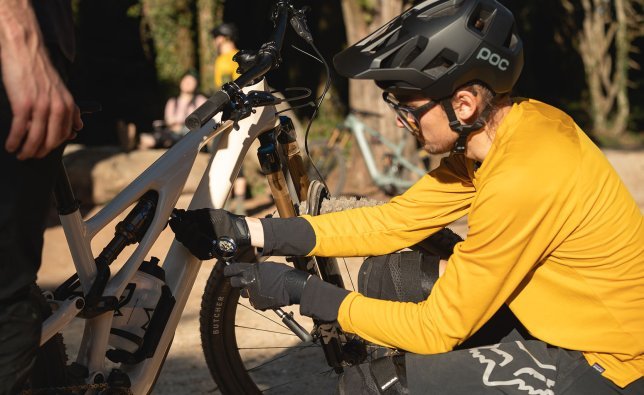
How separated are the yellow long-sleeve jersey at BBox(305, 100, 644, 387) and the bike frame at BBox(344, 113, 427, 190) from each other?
273 inches

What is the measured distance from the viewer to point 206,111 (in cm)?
259

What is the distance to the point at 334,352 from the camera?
10.7 feet

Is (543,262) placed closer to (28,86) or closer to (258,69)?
(258,69)

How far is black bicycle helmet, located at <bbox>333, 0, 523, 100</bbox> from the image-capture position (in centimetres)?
247

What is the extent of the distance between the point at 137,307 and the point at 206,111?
2.53 feet

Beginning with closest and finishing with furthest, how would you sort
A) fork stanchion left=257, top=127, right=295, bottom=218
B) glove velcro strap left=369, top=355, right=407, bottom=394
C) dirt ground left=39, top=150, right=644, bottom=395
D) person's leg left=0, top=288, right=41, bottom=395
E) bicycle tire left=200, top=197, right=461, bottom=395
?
person's leg left=0, top=288, right=41, bottom=395 → glove velcro strap left=369, top=355, right=407, bottom=394 → fork stanchion left=257, top=127, right=295, bottom=218 → bicycle tire left=200, top=197, right=461, bottom=395 → dirt ground left=39, top=150, right=644, bottom=395

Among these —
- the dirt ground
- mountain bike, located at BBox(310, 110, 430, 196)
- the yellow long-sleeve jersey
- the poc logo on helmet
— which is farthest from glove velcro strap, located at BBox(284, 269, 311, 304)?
mountain bike, located at BBox(310, 110, 430, 196)

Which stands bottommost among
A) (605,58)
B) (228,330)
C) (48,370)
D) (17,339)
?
(605,58)

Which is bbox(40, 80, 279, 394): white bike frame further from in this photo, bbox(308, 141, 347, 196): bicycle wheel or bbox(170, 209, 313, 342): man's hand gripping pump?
bbox(308, 141, 347, 196): bicycle wheel

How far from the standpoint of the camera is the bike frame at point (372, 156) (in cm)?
955

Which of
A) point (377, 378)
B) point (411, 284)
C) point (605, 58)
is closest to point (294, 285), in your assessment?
point (377, 378)

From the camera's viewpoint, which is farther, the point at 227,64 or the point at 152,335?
the point at 227,64

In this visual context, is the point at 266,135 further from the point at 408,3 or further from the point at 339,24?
the point at 339,24

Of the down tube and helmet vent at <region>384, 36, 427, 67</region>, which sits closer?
helmet vent at <region>384, 36, 427, 67</region>
